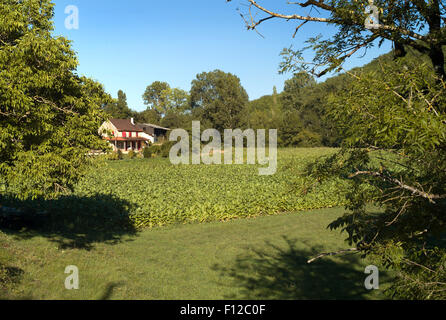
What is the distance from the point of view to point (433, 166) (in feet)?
13.5

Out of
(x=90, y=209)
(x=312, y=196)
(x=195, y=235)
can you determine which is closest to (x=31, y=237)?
(x=90, y=209)

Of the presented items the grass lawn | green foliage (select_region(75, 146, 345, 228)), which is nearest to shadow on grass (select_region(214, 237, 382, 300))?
the grass lawn

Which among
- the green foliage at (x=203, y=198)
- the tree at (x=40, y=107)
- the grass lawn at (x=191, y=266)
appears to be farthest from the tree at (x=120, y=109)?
the tree at (x=40, y=107)

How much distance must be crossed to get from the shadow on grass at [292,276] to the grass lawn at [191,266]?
1.3 inches

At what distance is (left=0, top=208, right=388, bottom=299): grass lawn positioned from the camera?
34.0ft

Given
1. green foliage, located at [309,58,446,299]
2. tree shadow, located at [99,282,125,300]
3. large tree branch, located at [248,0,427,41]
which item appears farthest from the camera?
tree shadow, located at [99,282,125,300]

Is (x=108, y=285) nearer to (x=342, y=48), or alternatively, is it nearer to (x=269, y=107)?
(x=342, y=48)

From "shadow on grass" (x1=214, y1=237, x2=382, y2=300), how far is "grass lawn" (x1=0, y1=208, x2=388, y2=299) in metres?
0.03

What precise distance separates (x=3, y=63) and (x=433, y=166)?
9.54 metres

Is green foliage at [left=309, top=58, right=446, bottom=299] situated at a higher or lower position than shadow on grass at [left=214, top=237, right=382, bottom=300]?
higher

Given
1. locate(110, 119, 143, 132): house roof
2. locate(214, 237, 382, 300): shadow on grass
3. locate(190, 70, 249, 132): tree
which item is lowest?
locate(214, 237, 382, 300): shadow on grass

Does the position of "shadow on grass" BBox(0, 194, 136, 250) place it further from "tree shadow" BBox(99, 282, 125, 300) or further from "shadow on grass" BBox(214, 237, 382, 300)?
"shadow on grass" BBox(214, 237, 382, 300)

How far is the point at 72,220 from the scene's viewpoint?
19.1 m

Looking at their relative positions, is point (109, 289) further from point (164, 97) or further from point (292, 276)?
point (164, 97)
